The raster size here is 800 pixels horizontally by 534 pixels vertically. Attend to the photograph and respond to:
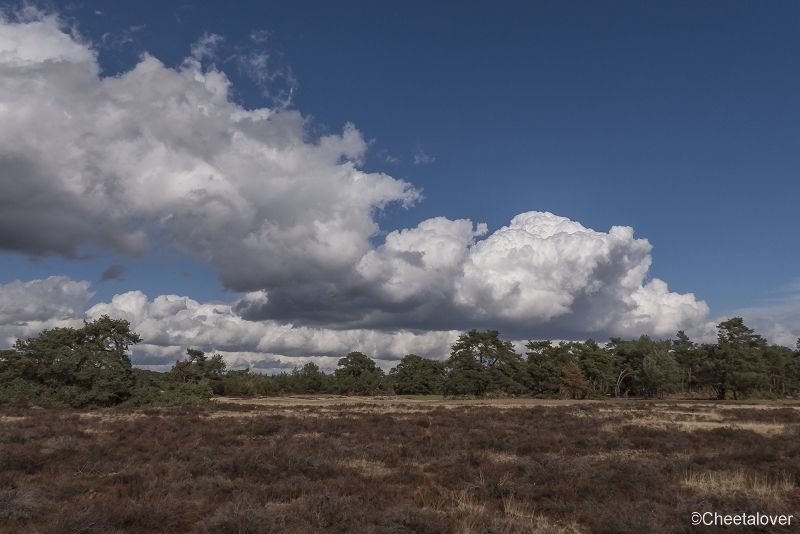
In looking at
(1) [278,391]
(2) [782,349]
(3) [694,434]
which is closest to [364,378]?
(1) [278,391]

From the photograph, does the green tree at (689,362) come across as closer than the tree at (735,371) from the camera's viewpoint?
No

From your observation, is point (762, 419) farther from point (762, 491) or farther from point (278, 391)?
point (278, 391)

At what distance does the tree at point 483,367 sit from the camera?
9269 cm

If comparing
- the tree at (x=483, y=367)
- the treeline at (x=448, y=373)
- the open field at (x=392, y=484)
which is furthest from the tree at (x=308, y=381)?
the open field at (x=392, y=484)

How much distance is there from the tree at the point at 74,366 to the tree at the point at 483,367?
6165 centimetres

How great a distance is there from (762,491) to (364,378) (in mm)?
121748

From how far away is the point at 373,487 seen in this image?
1190cm

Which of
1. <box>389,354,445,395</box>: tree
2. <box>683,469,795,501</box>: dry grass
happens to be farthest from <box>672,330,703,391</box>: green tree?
<box>683,469,795,501</box>: dry grass

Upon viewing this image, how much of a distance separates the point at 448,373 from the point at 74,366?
6815 cm

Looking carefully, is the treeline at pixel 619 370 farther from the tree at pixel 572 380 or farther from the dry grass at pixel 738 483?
the dry grass at pixel 738 483

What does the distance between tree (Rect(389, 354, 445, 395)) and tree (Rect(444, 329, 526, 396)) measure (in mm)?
22840

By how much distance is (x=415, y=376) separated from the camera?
123m

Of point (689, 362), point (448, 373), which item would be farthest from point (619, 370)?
point (448, 373)

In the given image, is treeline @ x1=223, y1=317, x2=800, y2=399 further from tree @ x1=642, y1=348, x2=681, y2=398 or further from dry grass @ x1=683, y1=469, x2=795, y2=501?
dry grass @ x1=683, y1=469, x2=795, y2=501
